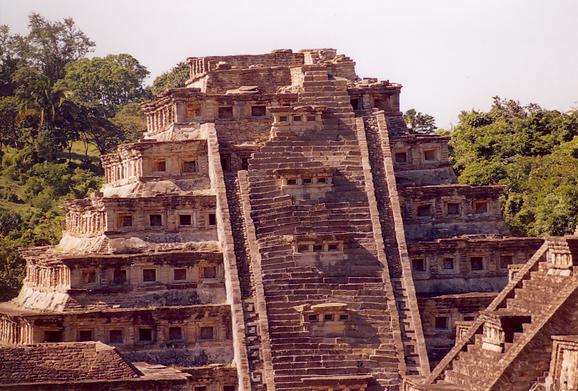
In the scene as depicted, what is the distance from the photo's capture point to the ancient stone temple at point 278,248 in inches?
1807

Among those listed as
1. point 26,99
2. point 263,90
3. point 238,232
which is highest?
point 26,99

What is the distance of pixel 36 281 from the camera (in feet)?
167

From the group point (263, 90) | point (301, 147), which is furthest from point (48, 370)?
point (263, 90)

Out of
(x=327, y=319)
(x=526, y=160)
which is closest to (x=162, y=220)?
(x=327, y=319)

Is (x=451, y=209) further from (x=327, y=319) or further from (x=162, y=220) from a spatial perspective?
(x=162, y=220)

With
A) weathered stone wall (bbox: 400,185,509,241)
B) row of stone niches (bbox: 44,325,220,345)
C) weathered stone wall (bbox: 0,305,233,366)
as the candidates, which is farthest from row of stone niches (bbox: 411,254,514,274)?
row of stone niches (bbox: 44,325,220,345)

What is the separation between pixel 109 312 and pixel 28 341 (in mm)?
2715

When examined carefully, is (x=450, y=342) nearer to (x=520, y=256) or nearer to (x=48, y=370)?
(x=520, y=256)

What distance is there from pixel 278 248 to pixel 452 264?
6633mm

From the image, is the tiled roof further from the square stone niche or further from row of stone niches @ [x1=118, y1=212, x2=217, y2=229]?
row of stone niches @ [x1=118, y1=212, x2=217, y2=229]

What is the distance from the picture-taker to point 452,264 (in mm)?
50562

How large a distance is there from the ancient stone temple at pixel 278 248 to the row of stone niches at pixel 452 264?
0.16 feet

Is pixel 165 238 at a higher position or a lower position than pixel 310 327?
higher

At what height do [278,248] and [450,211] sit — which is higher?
[450,211]
